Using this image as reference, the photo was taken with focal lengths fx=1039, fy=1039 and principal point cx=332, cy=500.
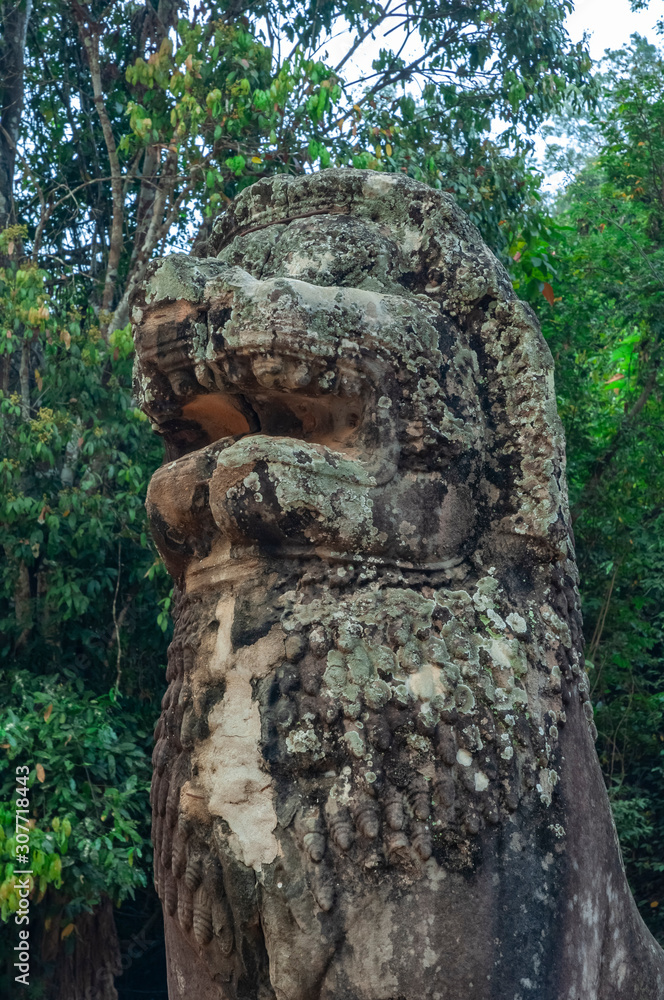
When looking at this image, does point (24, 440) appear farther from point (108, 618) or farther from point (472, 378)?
point (472, 378)

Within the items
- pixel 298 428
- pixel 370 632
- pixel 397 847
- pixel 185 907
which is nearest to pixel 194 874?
pixel 185 907

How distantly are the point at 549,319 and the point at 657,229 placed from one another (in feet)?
3.65

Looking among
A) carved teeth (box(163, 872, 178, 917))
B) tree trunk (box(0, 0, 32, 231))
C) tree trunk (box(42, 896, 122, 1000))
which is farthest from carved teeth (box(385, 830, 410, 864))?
tree trunk (box(0, 0, 32, 231))

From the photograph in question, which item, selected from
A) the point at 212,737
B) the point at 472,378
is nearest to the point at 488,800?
the point at 212,737

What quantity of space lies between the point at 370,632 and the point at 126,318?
3.67m

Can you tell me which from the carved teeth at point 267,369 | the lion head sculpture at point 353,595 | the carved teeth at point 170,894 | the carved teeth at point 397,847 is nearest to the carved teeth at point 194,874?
the lion head sculpture at point 353,595

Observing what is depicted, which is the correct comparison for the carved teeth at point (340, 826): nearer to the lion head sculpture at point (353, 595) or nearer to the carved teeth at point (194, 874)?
the lion head sculpture at point (353, 595)

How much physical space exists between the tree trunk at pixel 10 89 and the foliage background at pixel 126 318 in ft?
0.06

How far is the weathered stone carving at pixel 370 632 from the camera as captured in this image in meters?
1.71

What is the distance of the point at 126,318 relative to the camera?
5176 millimetres

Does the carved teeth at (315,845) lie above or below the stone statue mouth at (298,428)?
below

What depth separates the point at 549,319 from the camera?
5.79 m

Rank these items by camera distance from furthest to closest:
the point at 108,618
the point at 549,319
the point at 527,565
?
the point at 549,319
the point at 108,618
the point at 527,565

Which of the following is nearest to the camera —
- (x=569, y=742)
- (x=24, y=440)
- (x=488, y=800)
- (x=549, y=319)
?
(x=488, y=800)
